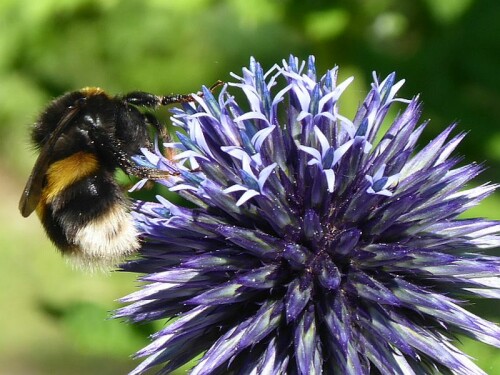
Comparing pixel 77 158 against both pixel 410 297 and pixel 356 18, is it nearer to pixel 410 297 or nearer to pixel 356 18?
pixel 410 297

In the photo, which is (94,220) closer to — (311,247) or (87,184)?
(87,184)

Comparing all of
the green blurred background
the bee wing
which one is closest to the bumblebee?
the bee wing

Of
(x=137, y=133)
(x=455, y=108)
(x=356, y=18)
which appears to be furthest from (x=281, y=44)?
(x=137, y=133)

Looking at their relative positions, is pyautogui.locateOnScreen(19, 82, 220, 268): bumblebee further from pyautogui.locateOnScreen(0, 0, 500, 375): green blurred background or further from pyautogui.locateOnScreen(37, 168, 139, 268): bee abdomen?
pyautogui.locateOnScreen(0, 0, 500, 375): green blurred background

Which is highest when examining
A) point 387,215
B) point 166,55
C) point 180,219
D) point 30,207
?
point 166,55

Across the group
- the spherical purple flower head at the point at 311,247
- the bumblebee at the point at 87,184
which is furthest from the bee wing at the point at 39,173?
the spherical purple flower head at the point at 311,247
